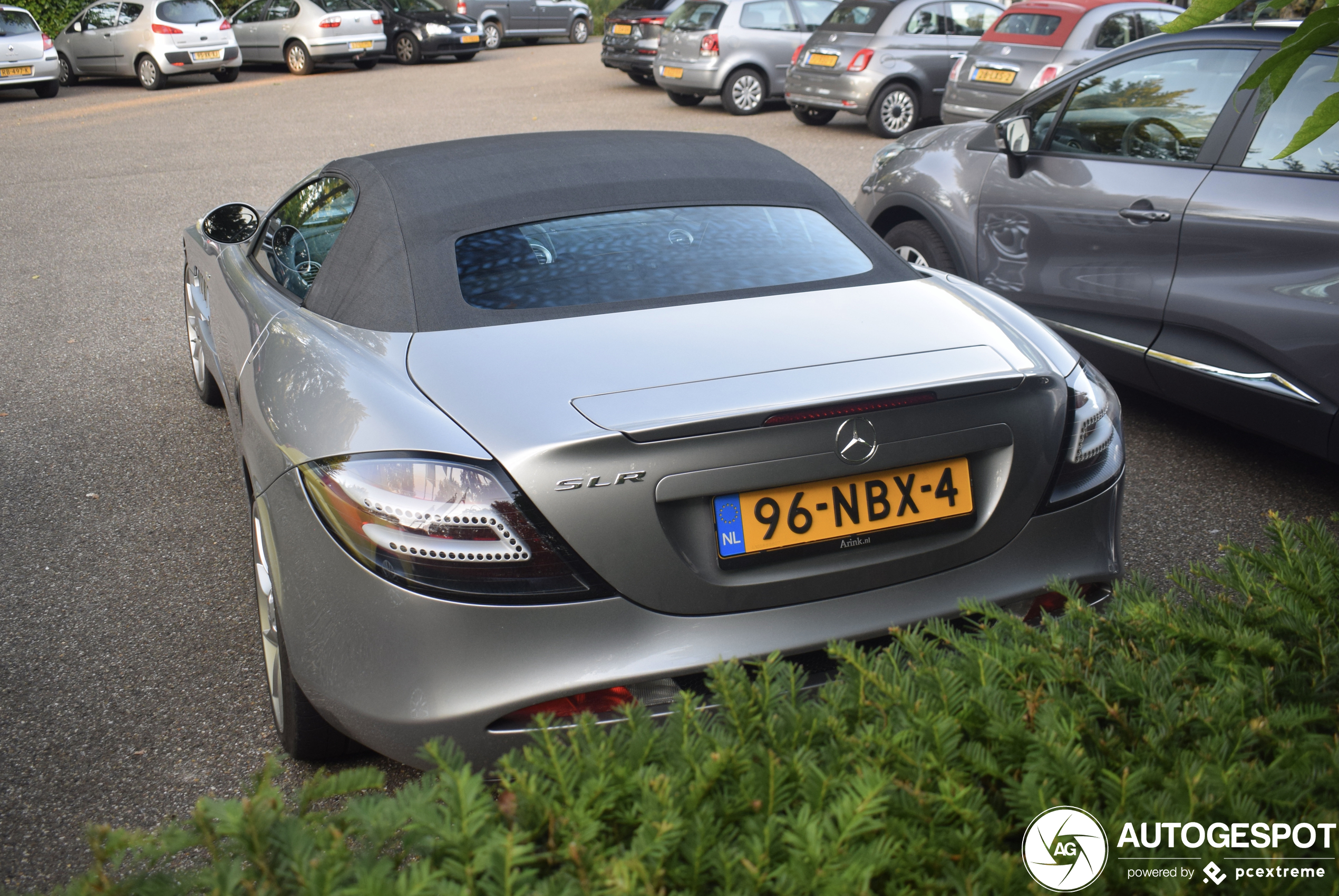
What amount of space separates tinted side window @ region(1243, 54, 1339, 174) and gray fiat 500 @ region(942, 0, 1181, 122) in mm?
7481

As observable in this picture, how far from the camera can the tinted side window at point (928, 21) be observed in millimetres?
13906

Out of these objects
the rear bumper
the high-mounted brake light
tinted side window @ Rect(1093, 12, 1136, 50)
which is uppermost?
the high-mounted brake light

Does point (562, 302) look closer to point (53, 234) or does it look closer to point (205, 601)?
point (205, 601)

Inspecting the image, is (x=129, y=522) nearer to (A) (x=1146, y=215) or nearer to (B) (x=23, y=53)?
(A) (x=1146, y=215)

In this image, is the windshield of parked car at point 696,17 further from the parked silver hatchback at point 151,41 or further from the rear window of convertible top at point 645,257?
the rear window of convertible top at point 645,257

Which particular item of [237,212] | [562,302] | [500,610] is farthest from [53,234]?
[500,610]

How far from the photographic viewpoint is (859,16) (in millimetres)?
14070

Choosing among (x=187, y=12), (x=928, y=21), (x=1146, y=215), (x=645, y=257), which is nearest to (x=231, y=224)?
(x=645, y=257)

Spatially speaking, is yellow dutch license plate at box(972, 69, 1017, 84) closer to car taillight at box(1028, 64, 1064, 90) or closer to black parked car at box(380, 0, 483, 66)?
car taillight at box(1028, 64, 1064, 90)

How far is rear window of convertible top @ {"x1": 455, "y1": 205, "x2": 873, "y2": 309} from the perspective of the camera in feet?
8.86

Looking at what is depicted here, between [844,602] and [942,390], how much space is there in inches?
18.5

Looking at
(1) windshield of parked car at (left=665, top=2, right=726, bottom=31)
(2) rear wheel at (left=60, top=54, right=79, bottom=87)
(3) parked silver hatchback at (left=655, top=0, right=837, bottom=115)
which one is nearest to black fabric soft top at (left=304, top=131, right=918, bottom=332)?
(3) parked silver hatchback at (left=655, top=0, right=837, bottom=115)

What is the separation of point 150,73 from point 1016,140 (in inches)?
748

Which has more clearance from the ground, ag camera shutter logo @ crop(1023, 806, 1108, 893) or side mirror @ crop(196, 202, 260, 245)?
ag camera shutter logo @ crop(1023, 806, 1108, 893)
